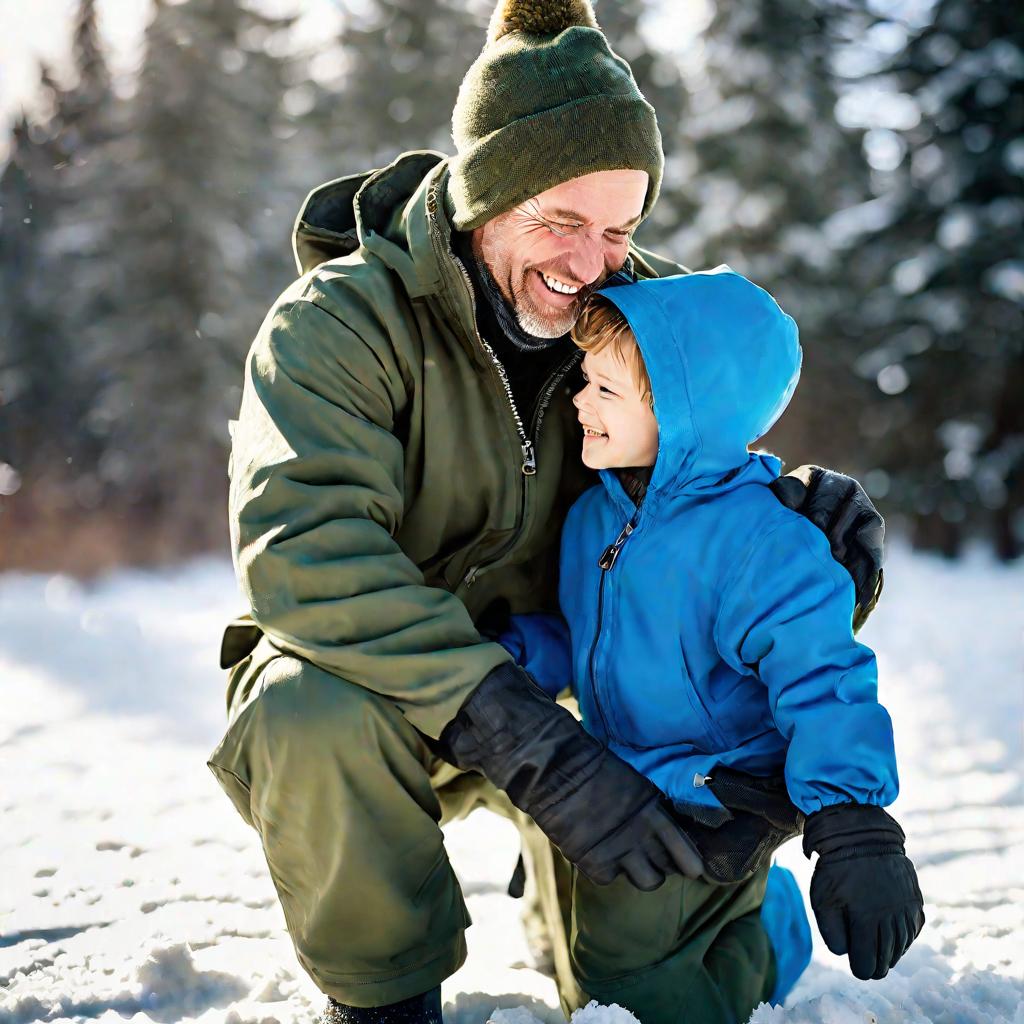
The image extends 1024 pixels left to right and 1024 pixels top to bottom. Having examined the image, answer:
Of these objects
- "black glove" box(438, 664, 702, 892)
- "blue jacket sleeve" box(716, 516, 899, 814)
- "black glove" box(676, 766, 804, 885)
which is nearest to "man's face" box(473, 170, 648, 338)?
"blue jacket sleeve" box(716, 516, 899, 814)

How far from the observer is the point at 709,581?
2.14 meters

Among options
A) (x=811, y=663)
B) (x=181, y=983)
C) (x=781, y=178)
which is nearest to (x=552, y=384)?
(x=811, y=663)

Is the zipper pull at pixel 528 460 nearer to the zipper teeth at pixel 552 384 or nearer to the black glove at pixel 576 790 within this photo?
the zipper teeth at pixel 552 384

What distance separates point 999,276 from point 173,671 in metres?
9.75

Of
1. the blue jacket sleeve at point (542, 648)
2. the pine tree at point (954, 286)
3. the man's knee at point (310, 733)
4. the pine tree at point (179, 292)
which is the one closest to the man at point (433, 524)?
the man's knee at point (310, 733)

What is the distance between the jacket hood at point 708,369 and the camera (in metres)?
2.18

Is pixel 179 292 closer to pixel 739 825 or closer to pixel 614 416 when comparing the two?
pixel 614 416

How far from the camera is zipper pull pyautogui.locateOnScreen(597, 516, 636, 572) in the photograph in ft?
7.45

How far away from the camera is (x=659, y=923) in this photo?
7.08 ft

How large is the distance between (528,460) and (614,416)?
302 millimetres

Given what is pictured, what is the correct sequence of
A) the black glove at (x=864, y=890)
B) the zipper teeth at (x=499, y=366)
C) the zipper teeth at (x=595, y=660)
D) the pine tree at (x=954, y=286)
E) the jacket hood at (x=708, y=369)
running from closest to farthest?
the black glove at (x=864, y=890), the jacket hood at (x=708, y=369), the zipper teeth at (x=595, y=660), the zipper teeth at (x=499, y=366), the pine tree at (x=954, y=286)

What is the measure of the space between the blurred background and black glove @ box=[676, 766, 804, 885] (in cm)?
1102

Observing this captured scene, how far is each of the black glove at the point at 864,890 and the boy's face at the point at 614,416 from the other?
82 cm

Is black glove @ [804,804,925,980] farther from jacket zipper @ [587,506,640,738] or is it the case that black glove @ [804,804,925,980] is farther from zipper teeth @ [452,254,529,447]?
zipper teeth @ [452,254,529,447]
